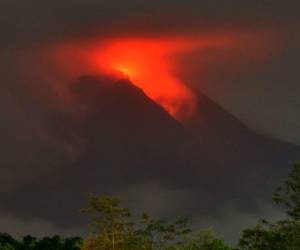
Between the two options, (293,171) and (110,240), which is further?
(110,240)

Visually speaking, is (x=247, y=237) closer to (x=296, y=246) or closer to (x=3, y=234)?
(x=296, y=246)

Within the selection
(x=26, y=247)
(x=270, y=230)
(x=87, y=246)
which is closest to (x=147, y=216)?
(x=87, y=246)

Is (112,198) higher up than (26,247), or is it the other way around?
(26,247)

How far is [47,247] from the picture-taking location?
99750 millimetres

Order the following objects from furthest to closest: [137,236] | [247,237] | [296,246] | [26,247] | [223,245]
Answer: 1. [26,247]
2. [223,245]
3. [137,236]
4. [247,237]
5. [296,246]

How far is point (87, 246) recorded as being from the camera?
62281 mm

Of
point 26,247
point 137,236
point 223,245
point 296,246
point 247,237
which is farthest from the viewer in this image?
point 26,247

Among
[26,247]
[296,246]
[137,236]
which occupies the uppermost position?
[26,247]

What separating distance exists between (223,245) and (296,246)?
18781mm

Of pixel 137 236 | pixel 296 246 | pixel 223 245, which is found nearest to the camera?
pixel 296 246

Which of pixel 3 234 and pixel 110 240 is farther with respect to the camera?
pixel 3 234

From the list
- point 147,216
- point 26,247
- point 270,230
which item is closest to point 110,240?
point 147,216

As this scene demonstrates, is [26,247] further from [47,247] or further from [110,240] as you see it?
[110,240]

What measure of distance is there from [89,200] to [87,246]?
400 centimetres
